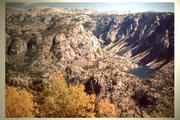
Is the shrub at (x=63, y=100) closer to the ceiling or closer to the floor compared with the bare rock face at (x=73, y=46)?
closer to the floor

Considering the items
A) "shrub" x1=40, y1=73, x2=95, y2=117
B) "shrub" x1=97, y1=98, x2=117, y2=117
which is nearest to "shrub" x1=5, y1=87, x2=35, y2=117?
"shrub" x1=40, y1=73, x2=95, y2=117

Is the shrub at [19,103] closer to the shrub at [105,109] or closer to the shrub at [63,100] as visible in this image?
the shrub at [63,100]

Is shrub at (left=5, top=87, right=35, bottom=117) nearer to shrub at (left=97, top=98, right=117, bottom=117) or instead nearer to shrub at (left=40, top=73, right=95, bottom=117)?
shrub at (left=40, top=73, right=95, bottom=117)

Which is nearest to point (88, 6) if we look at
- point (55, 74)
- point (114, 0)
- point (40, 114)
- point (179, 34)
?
point (114, 0)

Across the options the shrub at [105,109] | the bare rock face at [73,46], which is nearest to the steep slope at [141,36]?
the bare rock face at [73,46]

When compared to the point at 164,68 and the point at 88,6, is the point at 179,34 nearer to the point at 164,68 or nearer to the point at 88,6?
the point at 164,68

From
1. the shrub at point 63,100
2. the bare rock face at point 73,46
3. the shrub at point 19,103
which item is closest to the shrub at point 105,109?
the shrub at point 63,100

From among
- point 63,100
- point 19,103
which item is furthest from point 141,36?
point 19,103
